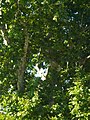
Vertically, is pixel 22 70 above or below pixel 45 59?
below

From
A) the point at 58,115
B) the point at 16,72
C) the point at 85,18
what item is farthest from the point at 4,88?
the point at 85,18

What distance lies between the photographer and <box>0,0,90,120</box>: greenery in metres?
17.4

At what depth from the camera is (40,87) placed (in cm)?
1930

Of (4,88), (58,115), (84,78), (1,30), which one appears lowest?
(58,115)

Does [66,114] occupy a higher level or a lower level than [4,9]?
lower

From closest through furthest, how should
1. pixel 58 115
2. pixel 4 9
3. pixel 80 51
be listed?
pixel 58 115, pixel 4 9, pixel 80 51

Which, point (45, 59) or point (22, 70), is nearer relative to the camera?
point (22, 70)

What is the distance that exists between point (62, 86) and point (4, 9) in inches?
216

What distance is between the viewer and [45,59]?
2022 centimetres

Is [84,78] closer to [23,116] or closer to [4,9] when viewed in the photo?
[23,116]

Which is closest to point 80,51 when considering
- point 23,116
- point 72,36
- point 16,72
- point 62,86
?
point 72,36

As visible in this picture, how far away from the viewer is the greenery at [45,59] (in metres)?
17.4

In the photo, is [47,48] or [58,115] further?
[47,48]

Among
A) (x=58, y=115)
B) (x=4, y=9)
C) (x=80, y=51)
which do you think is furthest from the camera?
(x=80, y=51)
